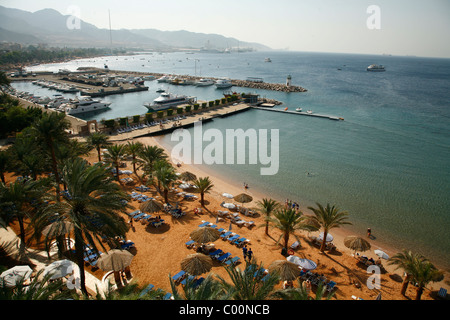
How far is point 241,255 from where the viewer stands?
16453 mm

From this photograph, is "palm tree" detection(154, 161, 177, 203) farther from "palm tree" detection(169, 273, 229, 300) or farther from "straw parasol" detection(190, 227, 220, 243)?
"palm tree" detection(169, 273, 229, 300)

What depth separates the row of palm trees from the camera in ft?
33.3

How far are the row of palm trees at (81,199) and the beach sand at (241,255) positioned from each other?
1.18m

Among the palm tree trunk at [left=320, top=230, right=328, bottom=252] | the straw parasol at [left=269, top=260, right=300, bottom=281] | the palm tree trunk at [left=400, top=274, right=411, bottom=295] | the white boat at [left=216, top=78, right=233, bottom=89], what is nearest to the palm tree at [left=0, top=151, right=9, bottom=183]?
the straw parasol at [left=269, top=260, right=300, bottom=281]

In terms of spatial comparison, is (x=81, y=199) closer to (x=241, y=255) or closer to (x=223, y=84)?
(x=241, y=255)

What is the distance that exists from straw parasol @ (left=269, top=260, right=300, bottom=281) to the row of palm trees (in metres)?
2.37

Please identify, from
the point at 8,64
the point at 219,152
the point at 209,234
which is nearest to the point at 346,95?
the point at 219,152

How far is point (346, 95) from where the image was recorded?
270 feet

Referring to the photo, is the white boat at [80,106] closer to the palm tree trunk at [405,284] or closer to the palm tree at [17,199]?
the palm tree at [17,199]

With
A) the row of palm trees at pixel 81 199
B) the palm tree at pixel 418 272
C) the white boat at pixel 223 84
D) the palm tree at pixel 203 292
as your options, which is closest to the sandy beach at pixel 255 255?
the row of palm trees at pixel 81 199

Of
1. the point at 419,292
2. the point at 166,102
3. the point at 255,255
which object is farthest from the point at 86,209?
the point at 166,102

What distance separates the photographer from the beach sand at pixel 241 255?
14148 millimetres

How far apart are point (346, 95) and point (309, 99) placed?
15510 mm
